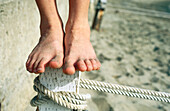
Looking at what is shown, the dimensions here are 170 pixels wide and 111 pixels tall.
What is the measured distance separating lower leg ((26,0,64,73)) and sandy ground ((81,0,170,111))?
85 cm

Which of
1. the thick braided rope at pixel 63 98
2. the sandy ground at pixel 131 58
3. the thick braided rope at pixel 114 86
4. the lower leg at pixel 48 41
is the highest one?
the lower leg at pixel 48 41

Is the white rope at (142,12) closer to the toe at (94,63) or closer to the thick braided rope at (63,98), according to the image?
the toe at (94,63)

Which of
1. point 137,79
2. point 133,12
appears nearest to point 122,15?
point 133,12

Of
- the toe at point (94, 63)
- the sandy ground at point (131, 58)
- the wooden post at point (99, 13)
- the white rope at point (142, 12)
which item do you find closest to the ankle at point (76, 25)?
the toe at point (94, 63)

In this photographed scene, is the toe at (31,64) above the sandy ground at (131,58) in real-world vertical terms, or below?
above

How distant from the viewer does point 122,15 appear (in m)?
4.21

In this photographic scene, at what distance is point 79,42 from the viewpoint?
2.66 feet

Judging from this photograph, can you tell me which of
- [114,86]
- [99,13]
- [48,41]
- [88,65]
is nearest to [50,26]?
[48,41]

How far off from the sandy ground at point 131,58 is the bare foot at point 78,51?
2.61 feet

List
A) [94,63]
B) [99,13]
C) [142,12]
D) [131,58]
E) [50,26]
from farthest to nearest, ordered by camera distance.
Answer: [142,12] → [99,13] → [131,58] → [50,26] → [94,63]

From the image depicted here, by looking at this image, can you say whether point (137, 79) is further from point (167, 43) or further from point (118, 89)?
point (167, 43)

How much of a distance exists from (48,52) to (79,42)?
167mm

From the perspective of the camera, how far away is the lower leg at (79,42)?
0.70 metres

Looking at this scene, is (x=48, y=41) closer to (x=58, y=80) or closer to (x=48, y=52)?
(x=48, y=52)
